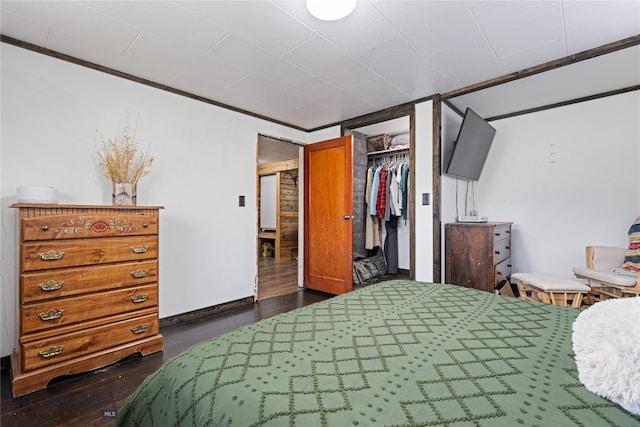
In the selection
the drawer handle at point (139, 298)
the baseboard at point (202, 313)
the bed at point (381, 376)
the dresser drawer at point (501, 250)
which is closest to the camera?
the bed at point (381, 376)

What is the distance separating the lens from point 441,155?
304cm

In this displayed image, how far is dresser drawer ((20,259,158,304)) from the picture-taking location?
5.47 feet

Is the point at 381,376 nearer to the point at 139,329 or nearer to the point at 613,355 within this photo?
the point at 613,355

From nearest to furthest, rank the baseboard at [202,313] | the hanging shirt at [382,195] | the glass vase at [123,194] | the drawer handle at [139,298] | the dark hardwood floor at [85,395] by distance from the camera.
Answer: the dark hardwood floor at [85,395] < the drawer handle at [139,298] < the glass vase at [123,194] < the baseboard at [202,313] < the hanging shirt at [382,195]

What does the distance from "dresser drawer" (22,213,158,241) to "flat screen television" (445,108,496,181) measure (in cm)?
284

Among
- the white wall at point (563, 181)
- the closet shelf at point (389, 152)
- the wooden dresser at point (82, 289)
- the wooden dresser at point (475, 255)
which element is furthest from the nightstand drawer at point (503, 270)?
the wooden dresser at point (82, 289)

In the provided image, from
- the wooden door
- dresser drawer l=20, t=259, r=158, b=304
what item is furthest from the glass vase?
the wooden door

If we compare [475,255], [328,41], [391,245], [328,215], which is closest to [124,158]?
[328,41]

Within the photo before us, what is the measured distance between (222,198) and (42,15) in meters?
1.81

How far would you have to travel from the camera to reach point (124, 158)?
225 centimetres

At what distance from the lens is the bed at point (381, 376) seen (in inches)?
22.5

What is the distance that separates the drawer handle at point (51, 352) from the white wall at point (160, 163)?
0.50 meters

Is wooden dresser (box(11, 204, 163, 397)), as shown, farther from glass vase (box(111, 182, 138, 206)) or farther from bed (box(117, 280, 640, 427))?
bed (box(117, 280, 640, 427))

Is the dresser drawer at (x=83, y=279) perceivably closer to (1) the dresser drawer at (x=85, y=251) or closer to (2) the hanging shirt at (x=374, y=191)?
(1) the dresser drawer at (x=85, y=251)
